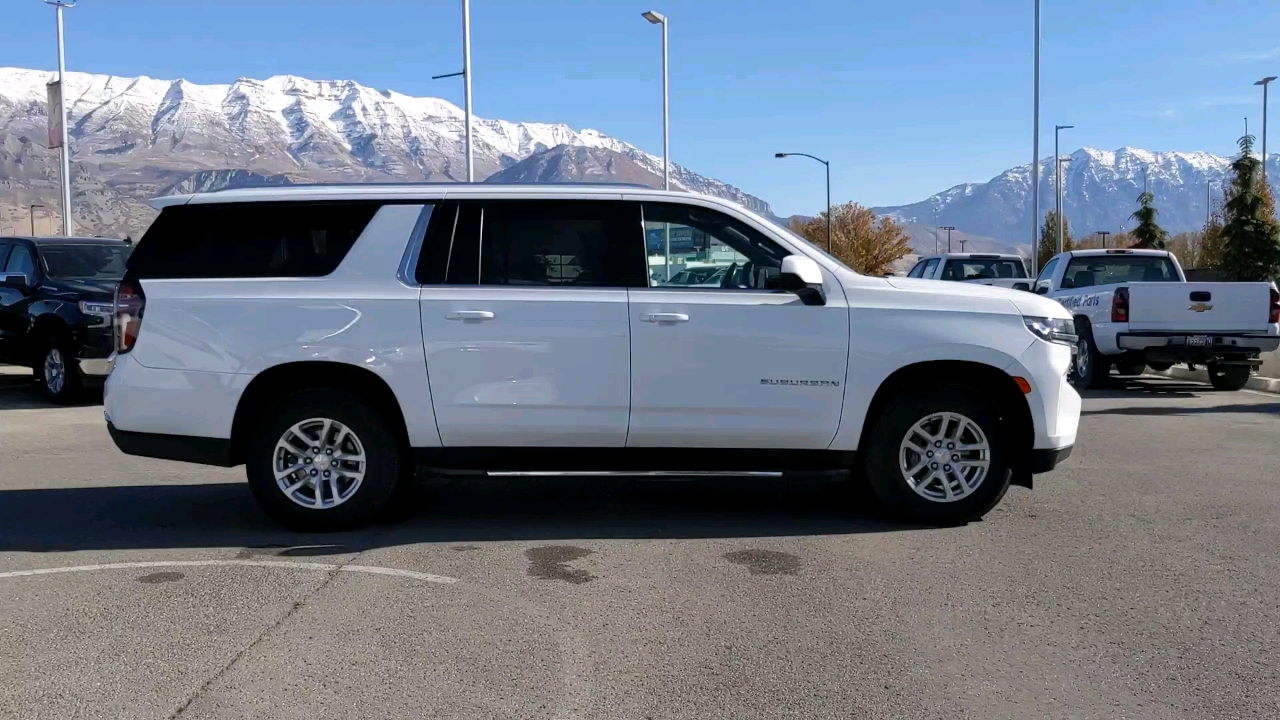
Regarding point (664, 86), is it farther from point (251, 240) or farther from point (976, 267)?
point (251, 240)

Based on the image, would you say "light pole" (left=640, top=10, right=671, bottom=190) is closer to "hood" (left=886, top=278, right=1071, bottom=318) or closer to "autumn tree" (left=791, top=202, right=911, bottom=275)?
"hood" (left=886, top=278, right=1071, bottom=318)

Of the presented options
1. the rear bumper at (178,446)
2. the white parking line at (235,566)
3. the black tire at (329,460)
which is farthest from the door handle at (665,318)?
the rear bumper at (178,446)

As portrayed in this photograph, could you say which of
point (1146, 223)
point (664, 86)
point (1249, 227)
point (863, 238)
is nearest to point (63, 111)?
point (664, 86)

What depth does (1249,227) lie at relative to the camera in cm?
5141

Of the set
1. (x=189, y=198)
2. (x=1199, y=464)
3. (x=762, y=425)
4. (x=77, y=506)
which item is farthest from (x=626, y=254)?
(x=1199, y=464)

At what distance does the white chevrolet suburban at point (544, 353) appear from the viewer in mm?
6703

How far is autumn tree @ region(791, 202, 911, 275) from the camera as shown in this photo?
341ft

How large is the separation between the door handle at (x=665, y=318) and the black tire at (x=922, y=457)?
127cm

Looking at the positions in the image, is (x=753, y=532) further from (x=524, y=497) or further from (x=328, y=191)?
(x=328, y=191)

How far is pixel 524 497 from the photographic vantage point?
812 centimetres

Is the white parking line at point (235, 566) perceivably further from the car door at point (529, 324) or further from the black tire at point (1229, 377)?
the black tire at point (1229, 377)

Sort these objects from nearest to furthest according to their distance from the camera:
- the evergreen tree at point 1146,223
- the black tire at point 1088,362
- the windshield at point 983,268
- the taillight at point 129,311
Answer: the taillight at point 129,311, the black tire at point 1088,362, the windshield at point 983,268, the evergreen tree at point 1146,223

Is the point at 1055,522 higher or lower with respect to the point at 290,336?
lower

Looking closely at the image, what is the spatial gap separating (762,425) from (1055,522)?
6.34 feet
